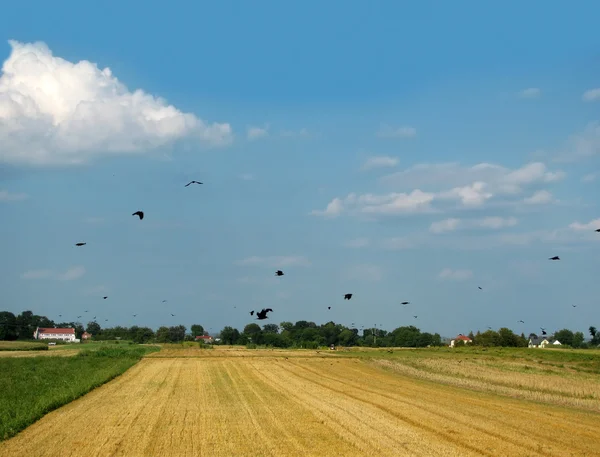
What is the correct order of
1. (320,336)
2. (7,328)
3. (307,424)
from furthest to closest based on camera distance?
(7,328), (320,336), (307,424)

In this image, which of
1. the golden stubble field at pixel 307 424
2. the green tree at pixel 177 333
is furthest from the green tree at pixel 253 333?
the golden stubble field at pixel 307 424

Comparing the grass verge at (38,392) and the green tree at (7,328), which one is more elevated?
the green tree at (7,328)

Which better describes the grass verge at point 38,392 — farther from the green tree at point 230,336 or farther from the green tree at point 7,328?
the green tree at point 7,328

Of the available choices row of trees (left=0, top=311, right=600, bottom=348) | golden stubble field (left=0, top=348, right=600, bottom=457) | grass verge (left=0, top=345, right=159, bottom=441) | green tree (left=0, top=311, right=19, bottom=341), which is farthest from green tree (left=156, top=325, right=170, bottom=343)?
golden stubble field (left=0, top=348, right=600, bottom=457)

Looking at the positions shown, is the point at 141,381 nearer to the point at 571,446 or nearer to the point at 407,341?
the point at 571,446

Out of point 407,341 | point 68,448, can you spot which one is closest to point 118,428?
point 68,448

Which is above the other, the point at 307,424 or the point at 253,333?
the point at 253,333

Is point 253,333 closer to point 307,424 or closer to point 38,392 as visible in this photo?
point 38,392

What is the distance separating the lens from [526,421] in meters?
21.2

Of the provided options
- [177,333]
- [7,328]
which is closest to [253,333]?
[177,333]

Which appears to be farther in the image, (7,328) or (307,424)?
(7,328)

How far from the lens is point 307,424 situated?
65.3 feet

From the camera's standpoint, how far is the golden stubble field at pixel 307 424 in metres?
15.9

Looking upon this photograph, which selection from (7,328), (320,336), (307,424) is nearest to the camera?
(307,424)
